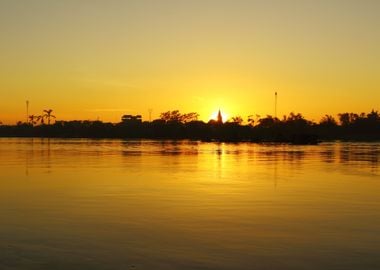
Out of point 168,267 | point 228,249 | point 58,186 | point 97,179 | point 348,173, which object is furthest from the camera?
point 348,173

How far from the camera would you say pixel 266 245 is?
12953mm

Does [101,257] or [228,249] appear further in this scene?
[228,249]

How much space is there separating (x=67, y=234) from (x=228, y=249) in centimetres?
436

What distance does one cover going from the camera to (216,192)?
947 inches

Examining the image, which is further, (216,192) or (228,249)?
(216,192)

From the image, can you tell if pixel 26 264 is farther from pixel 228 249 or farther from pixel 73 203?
pixel 73 203

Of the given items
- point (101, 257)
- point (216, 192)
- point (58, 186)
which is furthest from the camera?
point (58, 186)

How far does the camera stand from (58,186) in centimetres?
2600

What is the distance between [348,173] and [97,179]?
15.8 metres

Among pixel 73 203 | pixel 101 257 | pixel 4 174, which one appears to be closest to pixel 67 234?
pixel 101 257

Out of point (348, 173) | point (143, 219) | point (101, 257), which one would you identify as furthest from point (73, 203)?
point (348, 173)

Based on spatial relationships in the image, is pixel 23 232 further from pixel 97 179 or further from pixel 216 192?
pixel 97 179

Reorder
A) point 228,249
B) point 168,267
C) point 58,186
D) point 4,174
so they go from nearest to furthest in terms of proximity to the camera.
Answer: point 168,267 → point 228,249 → point 58,186 → point 4,174

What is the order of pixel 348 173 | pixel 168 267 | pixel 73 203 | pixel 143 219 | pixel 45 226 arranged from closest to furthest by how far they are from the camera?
1. pixel 168 267
2. pixel 45 226
3. pixel 143 219
4. pixel 73 203
5. pixel 348 173
